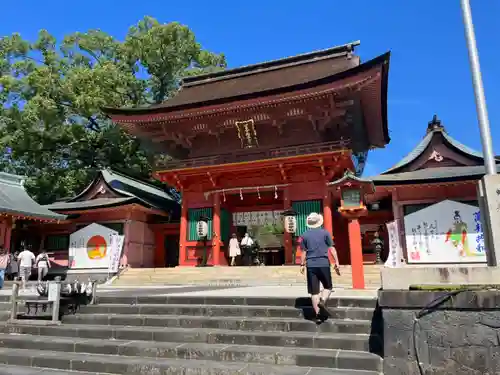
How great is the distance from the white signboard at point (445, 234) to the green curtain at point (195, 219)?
853 cm

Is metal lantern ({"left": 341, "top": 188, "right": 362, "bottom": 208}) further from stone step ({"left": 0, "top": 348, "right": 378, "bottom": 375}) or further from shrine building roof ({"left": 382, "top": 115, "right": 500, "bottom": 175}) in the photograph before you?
shrine building roof ({"left": 382, "top": 115, "right": 500, "bottom": 175})

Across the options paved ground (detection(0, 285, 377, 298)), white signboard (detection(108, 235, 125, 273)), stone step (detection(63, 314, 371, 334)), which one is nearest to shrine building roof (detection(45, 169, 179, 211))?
white signboard (detection(108, 235, 125, 273))

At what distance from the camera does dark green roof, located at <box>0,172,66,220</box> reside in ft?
55.3

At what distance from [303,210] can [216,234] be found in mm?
4103

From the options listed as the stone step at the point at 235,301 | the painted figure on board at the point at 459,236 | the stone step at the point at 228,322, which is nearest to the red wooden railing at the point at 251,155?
the painted figure on board at the point at 459,236

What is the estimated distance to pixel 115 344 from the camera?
5.84 m

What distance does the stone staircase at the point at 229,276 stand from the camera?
528 inches

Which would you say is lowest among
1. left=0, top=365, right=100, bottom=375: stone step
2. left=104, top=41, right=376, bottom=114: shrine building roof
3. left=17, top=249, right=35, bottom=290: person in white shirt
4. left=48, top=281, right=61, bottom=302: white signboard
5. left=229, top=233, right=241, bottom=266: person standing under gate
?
left=0, top=365, right=100, bottom=375: stone step

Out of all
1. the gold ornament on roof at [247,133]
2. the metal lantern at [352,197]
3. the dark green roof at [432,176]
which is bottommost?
the metal lantern at [352,197]

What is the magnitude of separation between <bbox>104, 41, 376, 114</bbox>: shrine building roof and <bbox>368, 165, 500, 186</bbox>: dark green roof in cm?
613

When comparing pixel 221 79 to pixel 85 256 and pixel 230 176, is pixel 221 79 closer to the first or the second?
pixel 230 176

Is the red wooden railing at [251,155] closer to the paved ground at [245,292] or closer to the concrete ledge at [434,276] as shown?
the paved ground at [245,292]

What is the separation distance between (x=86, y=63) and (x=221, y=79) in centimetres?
1133

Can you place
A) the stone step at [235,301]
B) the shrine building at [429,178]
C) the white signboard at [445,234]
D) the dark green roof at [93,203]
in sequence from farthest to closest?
the dark green roof at [93,203], the shrine building at [429,178], the white signboard at [445,234], the stone step at [235,301]
